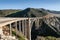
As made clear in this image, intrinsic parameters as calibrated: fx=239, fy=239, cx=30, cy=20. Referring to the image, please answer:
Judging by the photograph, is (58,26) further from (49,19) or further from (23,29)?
(23,29)

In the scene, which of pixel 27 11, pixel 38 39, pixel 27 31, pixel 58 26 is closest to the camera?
pixel 27 31

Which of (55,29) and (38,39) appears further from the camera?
(55,29)

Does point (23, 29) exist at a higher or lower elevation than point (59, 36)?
higher

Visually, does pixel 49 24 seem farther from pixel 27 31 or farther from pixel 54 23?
pixel 27 31

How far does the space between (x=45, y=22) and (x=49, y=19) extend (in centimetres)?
532

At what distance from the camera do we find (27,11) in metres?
91.8

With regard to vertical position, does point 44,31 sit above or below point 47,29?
below

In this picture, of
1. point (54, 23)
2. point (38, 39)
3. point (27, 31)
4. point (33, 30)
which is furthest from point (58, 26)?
point (27, 31)

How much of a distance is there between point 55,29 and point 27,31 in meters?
42.0

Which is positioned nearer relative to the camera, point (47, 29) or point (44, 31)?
point (47, 29)

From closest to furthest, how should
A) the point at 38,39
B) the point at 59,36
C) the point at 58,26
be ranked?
the point at 38,39 < the point at 59,36 < the point at 58,26

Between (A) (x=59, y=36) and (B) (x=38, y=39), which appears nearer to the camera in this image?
(B) (x=38, y=39)

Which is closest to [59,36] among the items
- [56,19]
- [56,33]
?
[56,33]

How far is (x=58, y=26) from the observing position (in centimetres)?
7944
